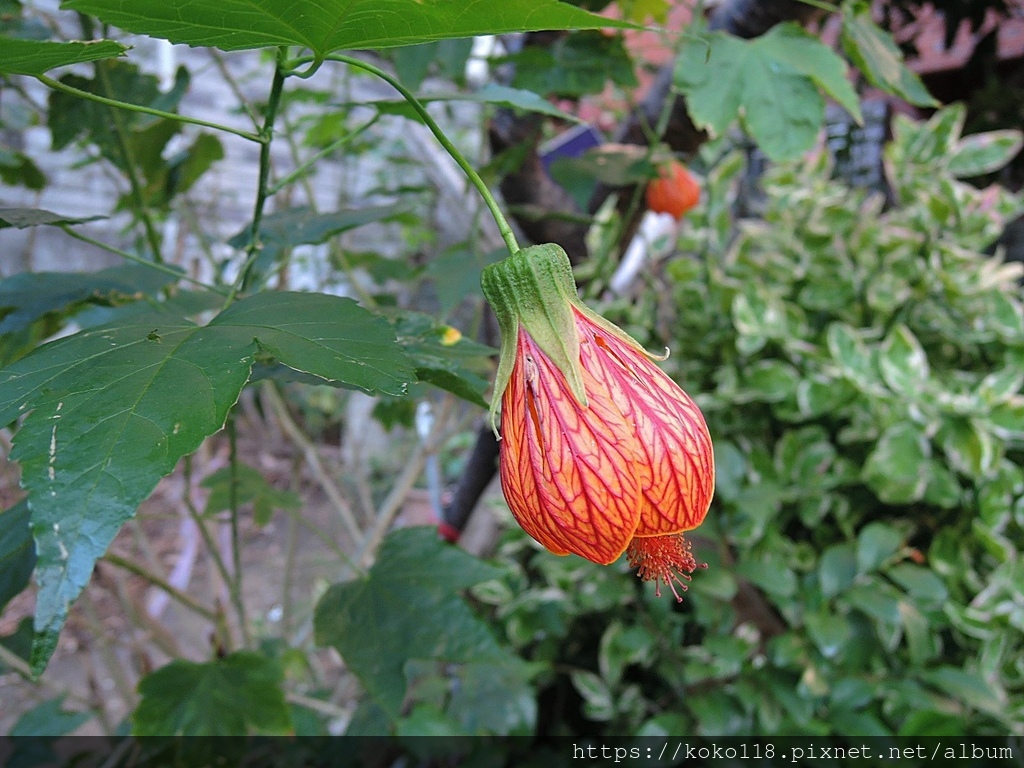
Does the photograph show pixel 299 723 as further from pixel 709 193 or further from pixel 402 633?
pixel 709 193

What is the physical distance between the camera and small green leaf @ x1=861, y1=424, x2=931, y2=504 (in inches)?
46.4

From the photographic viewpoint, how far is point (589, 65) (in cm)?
96

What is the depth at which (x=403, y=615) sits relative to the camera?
69 centimetres

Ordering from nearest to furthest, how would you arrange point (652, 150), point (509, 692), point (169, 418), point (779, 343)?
point (169, 418)
point (652, 150)
point (509, 692)
point (779, 343)

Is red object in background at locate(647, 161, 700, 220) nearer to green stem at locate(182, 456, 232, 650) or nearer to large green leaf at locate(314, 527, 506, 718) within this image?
large green leaf at locate(314, 527, 506, 718)

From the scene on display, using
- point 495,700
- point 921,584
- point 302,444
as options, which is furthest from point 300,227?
point 921,584

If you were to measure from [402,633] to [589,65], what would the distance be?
75 cm

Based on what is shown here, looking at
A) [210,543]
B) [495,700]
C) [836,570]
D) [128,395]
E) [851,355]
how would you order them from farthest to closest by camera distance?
[851,355] → [836,570] → [495,700] → [210,543] → [128,395]

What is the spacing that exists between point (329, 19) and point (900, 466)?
116 centimetres

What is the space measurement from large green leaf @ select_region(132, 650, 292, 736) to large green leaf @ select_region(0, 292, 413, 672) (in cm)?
47

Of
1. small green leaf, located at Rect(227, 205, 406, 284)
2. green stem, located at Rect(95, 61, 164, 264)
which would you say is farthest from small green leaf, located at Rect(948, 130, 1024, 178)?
green stem, located at Rect(95, 61, 164, 264)

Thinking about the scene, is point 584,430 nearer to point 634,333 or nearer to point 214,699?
point 214,699

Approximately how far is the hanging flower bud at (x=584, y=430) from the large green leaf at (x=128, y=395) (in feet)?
0.30

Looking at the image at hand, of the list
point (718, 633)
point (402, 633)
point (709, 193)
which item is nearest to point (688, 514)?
point (402, 633)
